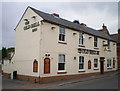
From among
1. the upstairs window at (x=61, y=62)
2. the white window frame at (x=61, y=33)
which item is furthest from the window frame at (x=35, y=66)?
the white window frame at (x=61, y=33)

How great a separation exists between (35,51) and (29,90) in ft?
17.0

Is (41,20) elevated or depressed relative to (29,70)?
elevated

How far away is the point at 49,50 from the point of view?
52.3 feet

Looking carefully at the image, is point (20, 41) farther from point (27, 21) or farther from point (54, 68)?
point (54, 68)

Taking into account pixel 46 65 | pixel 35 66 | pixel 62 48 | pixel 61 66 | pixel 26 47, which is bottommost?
pixel 61 66

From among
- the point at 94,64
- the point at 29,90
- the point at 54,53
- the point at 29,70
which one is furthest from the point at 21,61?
the point at 94,64

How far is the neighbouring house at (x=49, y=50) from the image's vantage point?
15547mm

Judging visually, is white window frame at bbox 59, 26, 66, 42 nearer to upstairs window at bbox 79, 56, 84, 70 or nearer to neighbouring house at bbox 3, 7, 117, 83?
neighbouring house at bbox 3, 7, 117, 83

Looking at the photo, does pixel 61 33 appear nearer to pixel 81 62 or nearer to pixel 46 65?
pixel 46 65

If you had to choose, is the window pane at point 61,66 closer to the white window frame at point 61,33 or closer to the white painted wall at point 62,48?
the white painted wall at point 62,48

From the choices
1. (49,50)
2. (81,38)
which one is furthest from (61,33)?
(81,38)

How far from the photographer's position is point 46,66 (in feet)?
50.7

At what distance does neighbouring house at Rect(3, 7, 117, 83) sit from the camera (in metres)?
15.5

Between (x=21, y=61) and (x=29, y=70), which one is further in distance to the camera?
(x=21, y=61)
